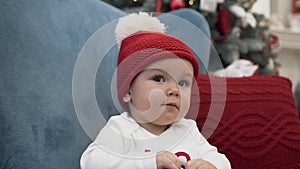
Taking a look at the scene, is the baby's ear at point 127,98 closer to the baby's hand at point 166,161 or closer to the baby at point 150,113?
the baby at point 150,113

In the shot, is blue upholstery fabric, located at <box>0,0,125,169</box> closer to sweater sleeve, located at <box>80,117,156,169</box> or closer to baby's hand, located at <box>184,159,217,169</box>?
sweater sleeve, located at <box>80,117,156,169</box>

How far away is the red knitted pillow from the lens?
0.94 meters

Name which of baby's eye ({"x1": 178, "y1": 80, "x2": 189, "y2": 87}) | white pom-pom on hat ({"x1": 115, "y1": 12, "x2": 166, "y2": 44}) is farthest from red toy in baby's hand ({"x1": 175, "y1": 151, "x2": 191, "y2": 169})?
white pom-pom on hat ({"x1": 115, "y1": 12, "x2": 166, "y2": 44})

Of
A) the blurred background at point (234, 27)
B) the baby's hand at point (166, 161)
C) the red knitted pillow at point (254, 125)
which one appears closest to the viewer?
the baby's hand at point (166, 161)

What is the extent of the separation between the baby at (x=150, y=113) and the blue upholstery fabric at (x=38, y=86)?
8 cm

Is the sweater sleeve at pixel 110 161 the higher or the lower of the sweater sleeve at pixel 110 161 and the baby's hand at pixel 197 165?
the lower

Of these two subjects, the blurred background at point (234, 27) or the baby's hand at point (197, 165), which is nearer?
the baby's hand at point (197, 165)

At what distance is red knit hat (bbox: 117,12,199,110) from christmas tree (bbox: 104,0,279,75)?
97 centimetres

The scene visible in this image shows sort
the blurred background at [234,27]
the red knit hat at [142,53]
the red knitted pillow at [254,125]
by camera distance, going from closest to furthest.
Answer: the red knit hat at [142,53] < the red knitted pillow at [254,125] < the blurred background at [234,27]

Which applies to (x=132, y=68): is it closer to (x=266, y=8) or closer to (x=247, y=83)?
(x=247, y=83)

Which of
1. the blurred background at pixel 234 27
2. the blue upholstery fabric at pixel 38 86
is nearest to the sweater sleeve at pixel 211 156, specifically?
the blue upholstery fabric at pixel 38 86

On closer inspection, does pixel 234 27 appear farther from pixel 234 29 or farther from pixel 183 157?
pixel 183 157

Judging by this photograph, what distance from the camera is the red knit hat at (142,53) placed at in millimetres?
753

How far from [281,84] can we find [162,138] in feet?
1.56
